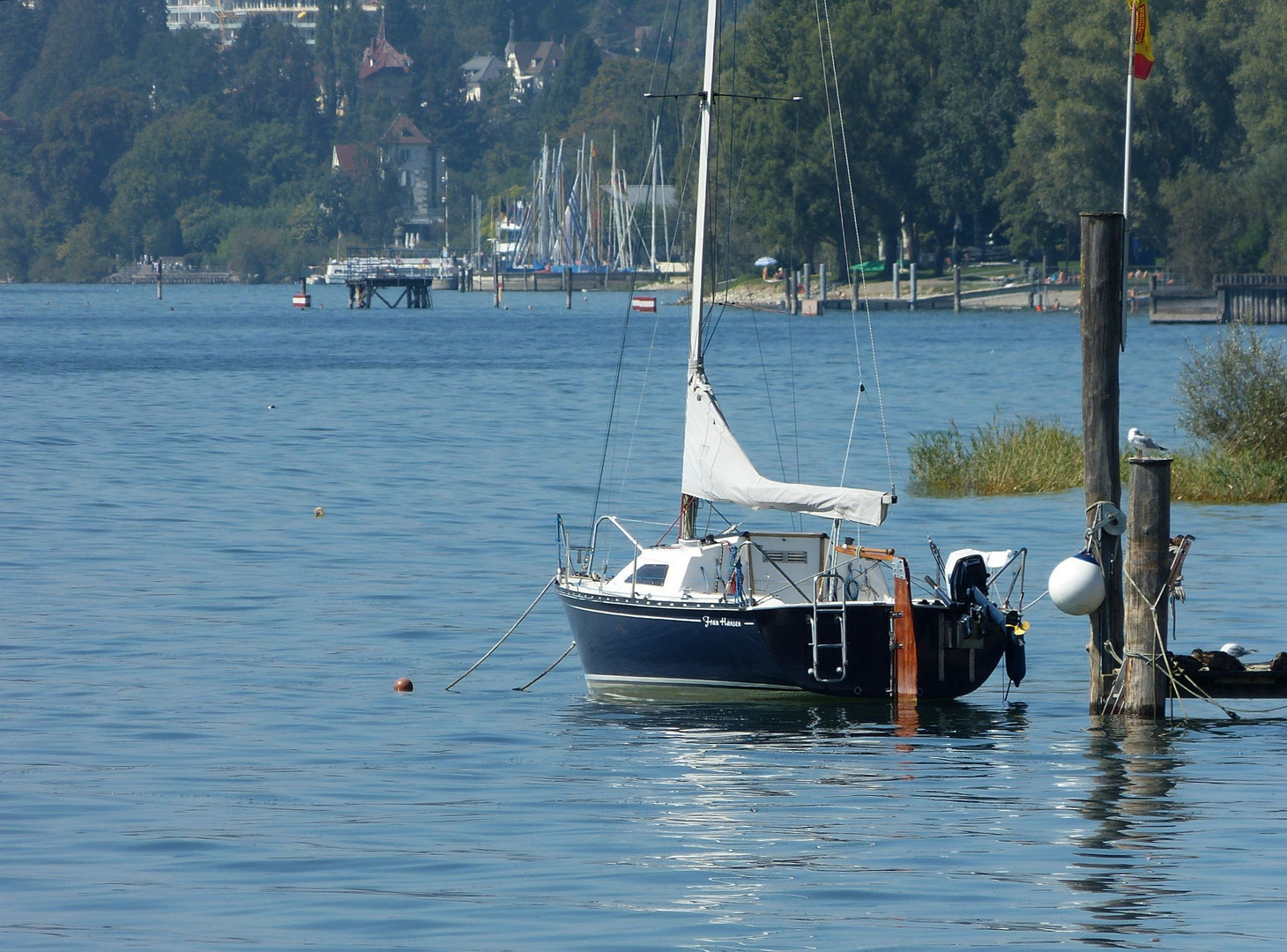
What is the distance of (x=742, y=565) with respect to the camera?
23359 mm

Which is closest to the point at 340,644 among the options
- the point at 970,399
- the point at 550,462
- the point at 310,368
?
the point at 550,462

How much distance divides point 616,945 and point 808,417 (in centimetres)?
5369

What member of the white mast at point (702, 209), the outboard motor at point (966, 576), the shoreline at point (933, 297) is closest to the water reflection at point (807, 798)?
the outboard motor at point (966, 576)

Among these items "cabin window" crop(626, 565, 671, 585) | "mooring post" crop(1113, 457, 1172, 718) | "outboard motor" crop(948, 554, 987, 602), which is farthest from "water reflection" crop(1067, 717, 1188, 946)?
"cabin window" crop(626, 565, 671, 585)

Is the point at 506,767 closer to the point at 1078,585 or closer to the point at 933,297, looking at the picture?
the point at 1078,585

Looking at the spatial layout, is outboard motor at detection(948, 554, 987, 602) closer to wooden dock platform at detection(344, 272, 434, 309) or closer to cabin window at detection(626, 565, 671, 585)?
cabin window at detection(626, 565, 671, 585)

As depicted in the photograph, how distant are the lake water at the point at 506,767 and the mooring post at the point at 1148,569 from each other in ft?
2.75

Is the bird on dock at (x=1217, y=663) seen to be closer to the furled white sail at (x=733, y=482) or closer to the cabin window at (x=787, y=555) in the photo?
the furled white sail at (x=733, y=482)

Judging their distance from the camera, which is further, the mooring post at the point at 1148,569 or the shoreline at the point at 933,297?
the shoreline at the point at 933,297

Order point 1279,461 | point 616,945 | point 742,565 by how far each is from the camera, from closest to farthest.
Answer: point 616,945, point 742,565, point 1279,461

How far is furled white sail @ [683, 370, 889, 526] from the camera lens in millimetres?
23422

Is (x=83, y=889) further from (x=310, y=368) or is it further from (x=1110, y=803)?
(x=310, y=368)

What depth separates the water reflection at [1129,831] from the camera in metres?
15.0

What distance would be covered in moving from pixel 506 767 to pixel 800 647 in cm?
374
